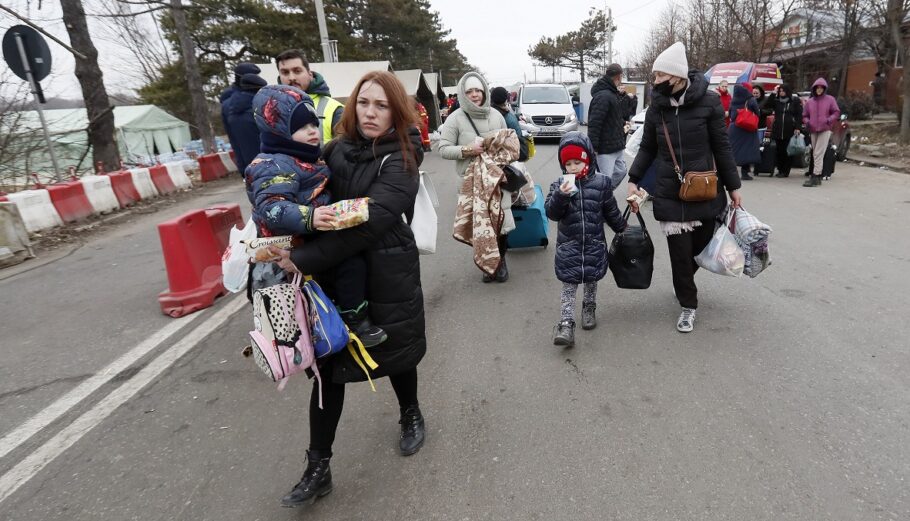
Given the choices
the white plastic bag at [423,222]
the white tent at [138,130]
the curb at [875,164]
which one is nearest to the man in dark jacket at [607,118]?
the white plastic bag at [423,222]

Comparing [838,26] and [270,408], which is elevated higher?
[838,26]

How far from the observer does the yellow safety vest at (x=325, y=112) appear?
3398mm

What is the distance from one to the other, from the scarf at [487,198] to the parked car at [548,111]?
12.9 meters

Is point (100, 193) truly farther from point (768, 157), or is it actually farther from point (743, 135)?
point (768, 157)

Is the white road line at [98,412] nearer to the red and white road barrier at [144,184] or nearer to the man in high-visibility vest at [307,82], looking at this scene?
the man in high-visibility vest at [307,82]

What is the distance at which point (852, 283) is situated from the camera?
4559 mm

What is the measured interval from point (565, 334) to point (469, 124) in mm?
2233

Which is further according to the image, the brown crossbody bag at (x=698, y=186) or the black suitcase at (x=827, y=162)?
the black suitcase at (x=827, y=162)

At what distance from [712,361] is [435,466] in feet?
6.48

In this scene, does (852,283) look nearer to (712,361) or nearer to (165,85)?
(712,361)

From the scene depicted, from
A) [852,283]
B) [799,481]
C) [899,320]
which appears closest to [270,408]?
[799,481]

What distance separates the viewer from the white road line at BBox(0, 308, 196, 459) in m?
2.99

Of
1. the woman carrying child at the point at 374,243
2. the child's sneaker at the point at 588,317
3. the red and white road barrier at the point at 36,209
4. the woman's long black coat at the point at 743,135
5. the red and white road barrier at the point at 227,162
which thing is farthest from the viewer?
the red and white road barrier at the point at 227,162

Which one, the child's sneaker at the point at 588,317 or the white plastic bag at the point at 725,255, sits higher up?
the white plastic bag at the point at 725,255
